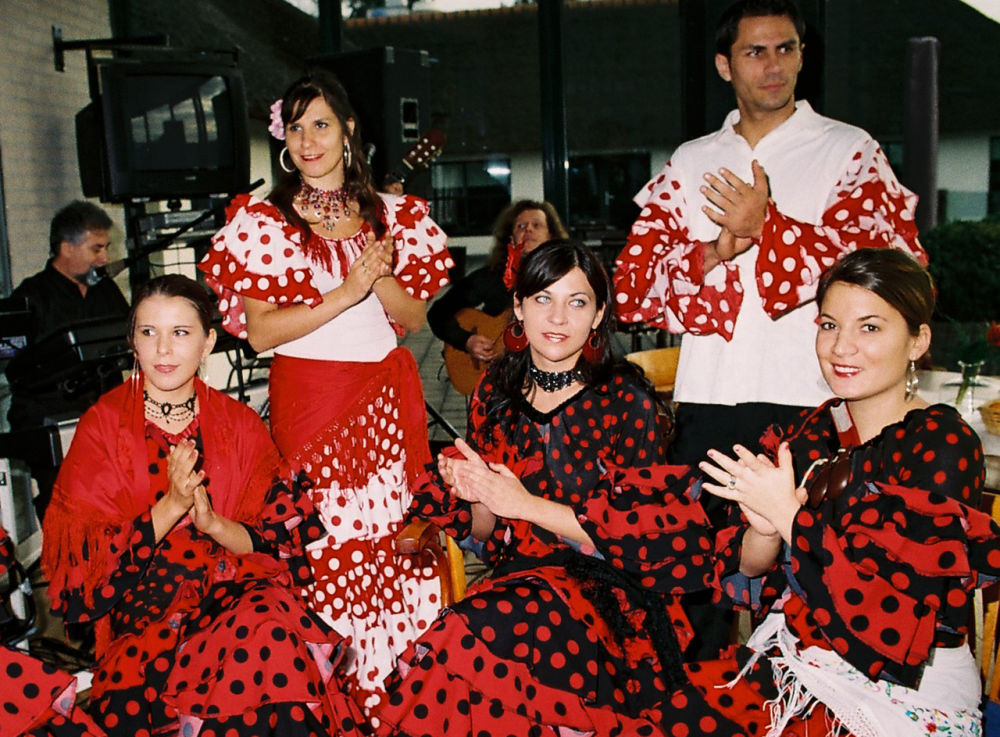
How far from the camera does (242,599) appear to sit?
67.1 inches

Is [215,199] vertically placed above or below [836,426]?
above

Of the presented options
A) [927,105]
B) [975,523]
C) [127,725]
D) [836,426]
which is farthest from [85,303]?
[927,105]

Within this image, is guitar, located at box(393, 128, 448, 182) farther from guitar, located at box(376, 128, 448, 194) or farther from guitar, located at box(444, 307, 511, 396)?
guitar, located at box(444, 307, 511, 396)

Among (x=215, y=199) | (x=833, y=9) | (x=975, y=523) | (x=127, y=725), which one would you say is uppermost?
(x=833, y=9)

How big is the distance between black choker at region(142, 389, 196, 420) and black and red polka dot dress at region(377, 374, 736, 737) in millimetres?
532

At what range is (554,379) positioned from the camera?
203 centimetres

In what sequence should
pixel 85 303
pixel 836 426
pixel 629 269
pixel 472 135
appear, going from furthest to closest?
pixel 472 135 → pixel 85 303 → pixel 629 269 → pixel 836 426

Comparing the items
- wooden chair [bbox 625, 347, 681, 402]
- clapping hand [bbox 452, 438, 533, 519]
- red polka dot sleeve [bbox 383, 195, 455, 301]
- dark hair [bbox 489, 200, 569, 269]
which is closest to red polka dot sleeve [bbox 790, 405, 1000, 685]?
clapping hand [bbox 452, 438, 533, 519]

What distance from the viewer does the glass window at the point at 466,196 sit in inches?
205

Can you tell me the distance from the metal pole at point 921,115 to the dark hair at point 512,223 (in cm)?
213

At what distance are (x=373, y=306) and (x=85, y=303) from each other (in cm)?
→ 256

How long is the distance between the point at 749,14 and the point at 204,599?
5.47ft

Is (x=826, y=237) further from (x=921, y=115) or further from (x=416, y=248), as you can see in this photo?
(x=921, y=115)

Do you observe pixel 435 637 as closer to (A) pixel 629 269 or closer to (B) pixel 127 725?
(B) pixel 127 725
